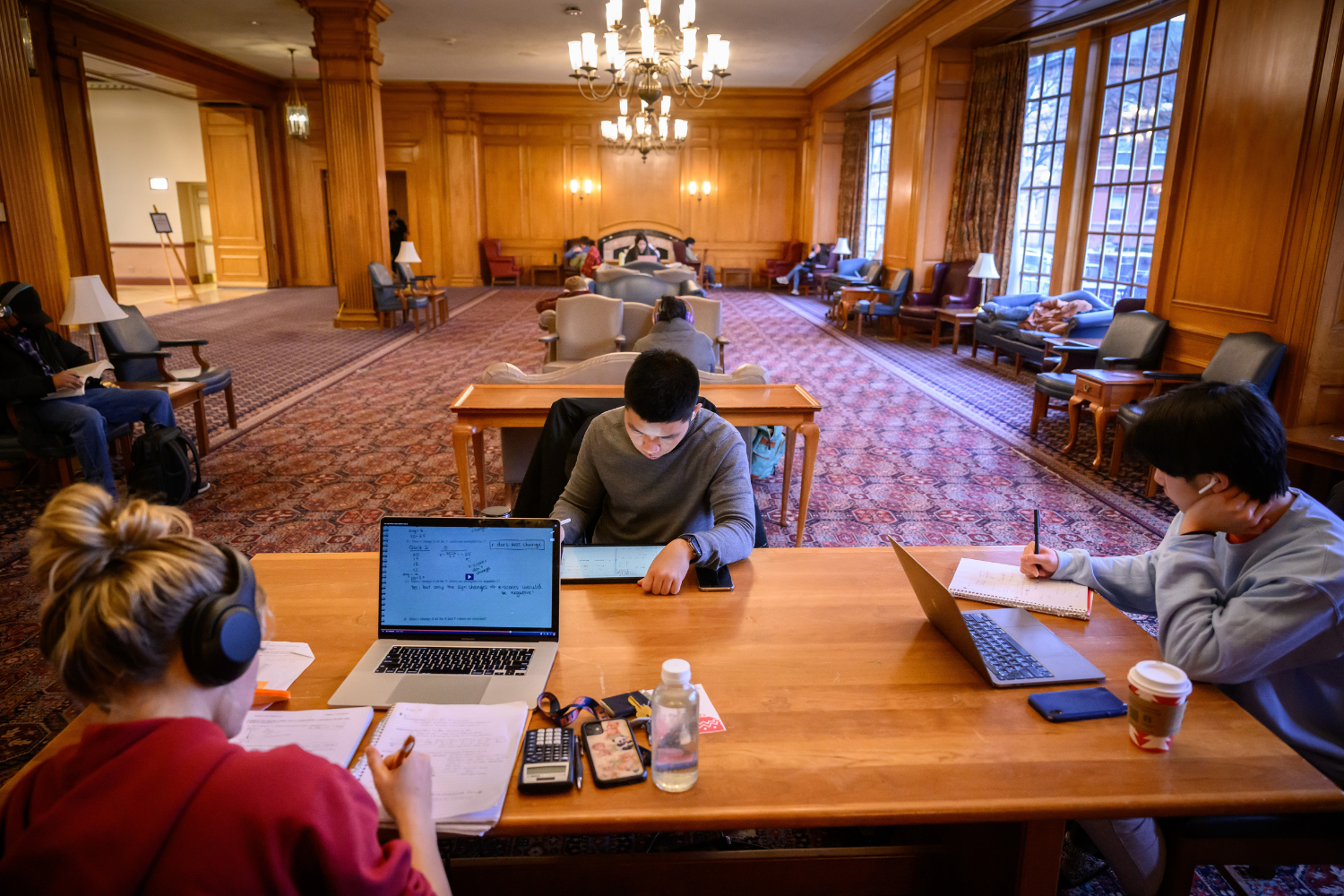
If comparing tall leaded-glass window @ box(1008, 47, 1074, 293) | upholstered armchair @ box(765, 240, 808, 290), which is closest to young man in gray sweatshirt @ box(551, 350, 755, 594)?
tall leaded-glass window @ box(1008, 47, 1074, 293)

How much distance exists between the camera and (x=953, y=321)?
927cm

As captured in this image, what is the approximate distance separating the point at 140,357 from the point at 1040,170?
355 inches

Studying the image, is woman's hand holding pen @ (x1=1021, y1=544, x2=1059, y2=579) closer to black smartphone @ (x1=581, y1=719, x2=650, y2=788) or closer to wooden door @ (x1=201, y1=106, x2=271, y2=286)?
black smartphone @ (x1=581, y1=719, x2=650, y2=788)

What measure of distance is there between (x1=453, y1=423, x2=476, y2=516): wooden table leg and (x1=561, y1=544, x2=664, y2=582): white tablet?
166 cm

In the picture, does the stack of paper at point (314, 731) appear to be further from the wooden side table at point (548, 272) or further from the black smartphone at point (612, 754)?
the wooden side table at point (548, 272)

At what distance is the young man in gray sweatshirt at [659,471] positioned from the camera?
6.77 ft

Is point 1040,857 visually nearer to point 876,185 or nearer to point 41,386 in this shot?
point 41,386

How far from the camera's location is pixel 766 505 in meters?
4.54

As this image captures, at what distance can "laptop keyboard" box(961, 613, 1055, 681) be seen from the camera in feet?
4.91

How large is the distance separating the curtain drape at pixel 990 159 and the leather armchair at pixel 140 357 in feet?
26.9

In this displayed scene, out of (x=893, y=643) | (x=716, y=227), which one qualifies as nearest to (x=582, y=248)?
(x=716, y=227)

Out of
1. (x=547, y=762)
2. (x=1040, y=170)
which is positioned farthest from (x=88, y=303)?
(x=1040, y=170)

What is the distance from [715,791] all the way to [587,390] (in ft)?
9.23

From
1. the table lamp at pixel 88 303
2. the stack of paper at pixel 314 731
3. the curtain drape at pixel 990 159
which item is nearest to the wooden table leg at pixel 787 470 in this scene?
the stack of paper at pixel 314 731
